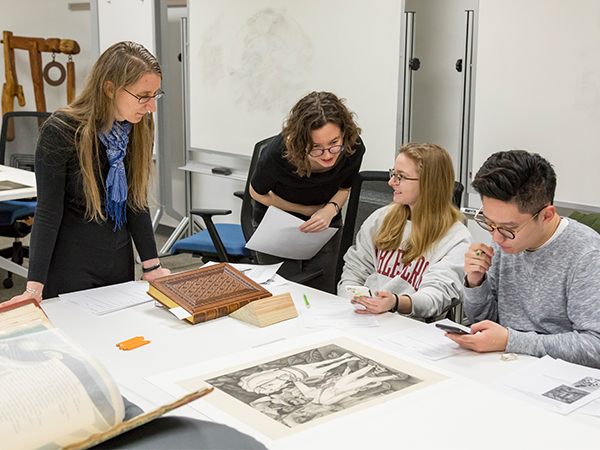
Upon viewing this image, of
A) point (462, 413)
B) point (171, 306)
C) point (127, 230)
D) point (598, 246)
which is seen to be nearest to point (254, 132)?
point (127, 230)

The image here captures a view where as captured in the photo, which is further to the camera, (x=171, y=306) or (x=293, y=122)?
(x=293, y=122)

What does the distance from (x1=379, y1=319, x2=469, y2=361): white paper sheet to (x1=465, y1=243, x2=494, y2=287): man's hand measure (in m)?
0.16

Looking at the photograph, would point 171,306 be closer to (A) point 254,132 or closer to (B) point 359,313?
(B) point 359,313

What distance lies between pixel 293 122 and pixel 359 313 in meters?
0.73

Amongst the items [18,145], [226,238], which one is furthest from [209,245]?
[18,145]

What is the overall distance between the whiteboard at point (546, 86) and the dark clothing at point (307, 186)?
0.73 metres

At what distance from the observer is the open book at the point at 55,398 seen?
2.10ft

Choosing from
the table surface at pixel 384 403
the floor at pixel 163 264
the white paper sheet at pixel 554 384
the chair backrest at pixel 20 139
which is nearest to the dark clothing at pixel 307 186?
the table surface at pixel 384 403

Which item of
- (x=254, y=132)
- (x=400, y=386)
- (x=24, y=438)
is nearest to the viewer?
(x=24, y=438)

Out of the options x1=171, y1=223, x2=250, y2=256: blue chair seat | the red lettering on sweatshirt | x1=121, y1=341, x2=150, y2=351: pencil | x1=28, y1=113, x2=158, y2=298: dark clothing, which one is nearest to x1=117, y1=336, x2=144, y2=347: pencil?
x1=121, y1=341, x2=150, y2=351: pencil

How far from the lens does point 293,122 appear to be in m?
1.97

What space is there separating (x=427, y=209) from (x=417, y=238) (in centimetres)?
9

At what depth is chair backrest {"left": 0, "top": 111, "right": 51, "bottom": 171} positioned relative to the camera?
3.90 m

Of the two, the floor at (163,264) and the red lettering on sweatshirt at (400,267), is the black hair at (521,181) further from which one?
the floor at (163,264)
